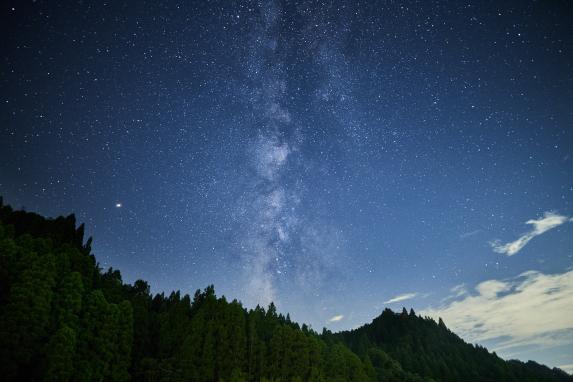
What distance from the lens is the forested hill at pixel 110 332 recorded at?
2481cm

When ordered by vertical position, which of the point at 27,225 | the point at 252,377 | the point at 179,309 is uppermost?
the point at 27,225

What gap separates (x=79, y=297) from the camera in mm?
29047

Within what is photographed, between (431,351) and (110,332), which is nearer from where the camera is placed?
(110,332)

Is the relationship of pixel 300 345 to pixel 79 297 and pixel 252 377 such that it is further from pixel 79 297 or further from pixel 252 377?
pixel 79 297

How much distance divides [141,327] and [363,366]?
4141cm

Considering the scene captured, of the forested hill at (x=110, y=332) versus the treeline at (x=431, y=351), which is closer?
the forested hill at (x=110, y=332)

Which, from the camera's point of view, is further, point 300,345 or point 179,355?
point 300,345

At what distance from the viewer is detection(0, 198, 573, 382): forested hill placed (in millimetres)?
24812

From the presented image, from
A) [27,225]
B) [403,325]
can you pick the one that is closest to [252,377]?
[27,225]

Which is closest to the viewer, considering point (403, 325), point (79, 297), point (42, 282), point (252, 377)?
point (42, 282)

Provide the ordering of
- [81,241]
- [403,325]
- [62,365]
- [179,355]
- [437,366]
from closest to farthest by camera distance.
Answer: [62,365], [179,355], [81,241], [437,366], [403,325]

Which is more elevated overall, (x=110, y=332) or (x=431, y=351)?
(x=431, y=351)

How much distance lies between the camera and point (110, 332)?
3006 centimetres

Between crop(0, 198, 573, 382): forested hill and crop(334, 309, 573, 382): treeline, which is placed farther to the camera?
crop(334, 309, 573, 382): treeline
